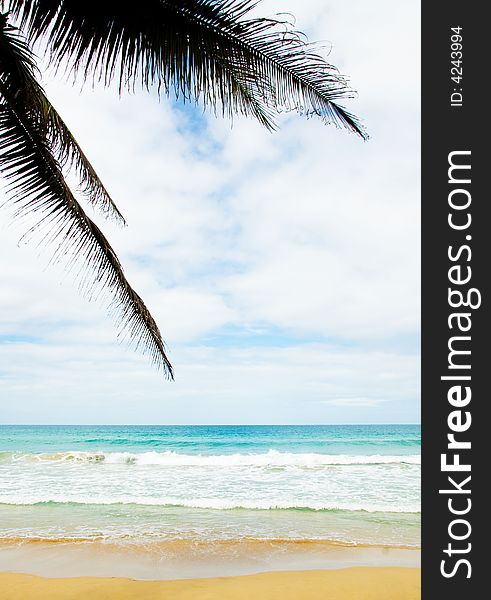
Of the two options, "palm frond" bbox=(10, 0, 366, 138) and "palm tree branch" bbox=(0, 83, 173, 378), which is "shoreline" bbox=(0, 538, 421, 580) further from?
"palm frond" bbox=(10, 0, 366, 138)

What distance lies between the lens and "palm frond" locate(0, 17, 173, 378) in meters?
3.61

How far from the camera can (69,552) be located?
640cm

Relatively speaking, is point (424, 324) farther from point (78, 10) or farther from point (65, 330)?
point (65, 330)

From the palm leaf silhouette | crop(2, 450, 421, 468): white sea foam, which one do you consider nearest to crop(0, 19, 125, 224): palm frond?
the palm leaf silhouette

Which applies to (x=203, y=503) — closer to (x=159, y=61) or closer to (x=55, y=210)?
(x=55, y=210)

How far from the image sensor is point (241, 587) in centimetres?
511

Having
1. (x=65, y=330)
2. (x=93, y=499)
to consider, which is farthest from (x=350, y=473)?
(x=65, y=330)

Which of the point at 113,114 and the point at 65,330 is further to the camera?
the point at 65,330

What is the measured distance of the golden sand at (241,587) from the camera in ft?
16.0

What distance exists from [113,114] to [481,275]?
15.5 ft

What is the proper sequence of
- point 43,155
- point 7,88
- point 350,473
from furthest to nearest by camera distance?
point 350,473 < point 43,155 < point 7,88

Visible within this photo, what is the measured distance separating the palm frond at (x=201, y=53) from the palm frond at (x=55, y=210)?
58 centimetres

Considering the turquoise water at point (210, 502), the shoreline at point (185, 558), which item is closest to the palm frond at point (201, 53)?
the shoreline at point (185, 558)

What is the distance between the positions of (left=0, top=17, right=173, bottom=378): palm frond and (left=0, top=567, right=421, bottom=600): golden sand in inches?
91.6
